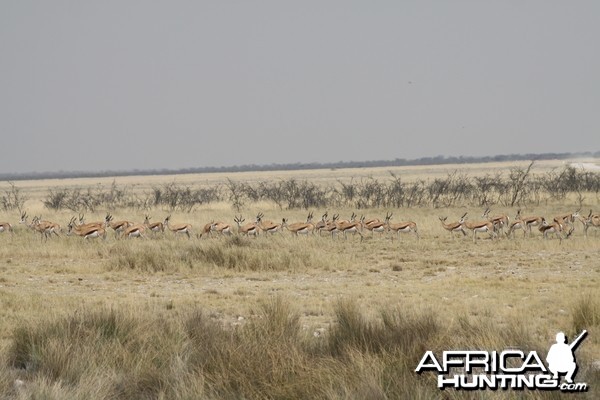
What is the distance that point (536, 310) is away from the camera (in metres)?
11.1

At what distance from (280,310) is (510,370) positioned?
11.4 ft

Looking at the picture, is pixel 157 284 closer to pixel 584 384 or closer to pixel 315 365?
pixel 315 365

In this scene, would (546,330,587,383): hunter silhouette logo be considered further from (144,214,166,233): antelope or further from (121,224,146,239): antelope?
(144,214,166,233): antelope

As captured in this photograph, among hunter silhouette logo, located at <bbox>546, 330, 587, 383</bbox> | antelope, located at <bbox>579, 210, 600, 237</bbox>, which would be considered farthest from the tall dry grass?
antelope, located at <bbox>579, 210, 600, 237</bbox>

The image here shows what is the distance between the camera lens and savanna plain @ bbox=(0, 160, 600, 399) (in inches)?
268

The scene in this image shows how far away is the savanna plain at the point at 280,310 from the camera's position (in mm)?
6801

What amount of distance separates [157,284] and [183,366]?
328 inches

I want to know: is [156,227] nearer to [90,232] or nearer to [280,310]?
[90,232]

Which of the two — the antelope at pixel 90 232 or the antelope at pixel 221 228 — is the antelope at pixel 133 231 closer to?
the antelope at pixel 90 232

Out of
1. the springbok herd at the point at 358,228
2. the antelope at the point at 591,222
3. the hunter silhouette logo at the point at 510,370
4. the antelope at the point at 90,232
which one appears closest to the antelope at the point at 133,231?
the springbok herd at the point at 358,228

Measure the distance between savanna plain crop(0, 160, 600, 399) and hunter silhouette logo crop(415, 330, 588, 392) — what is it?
3.3 inches

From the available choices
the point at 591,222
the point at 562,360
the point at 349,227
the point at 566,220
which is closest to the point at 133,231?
the point at 349,227

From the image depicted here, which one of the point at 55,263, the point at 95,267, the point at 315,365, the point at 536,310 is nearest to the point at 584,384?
the point at 315,365

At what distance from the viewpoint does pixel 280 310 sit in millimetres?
9047
